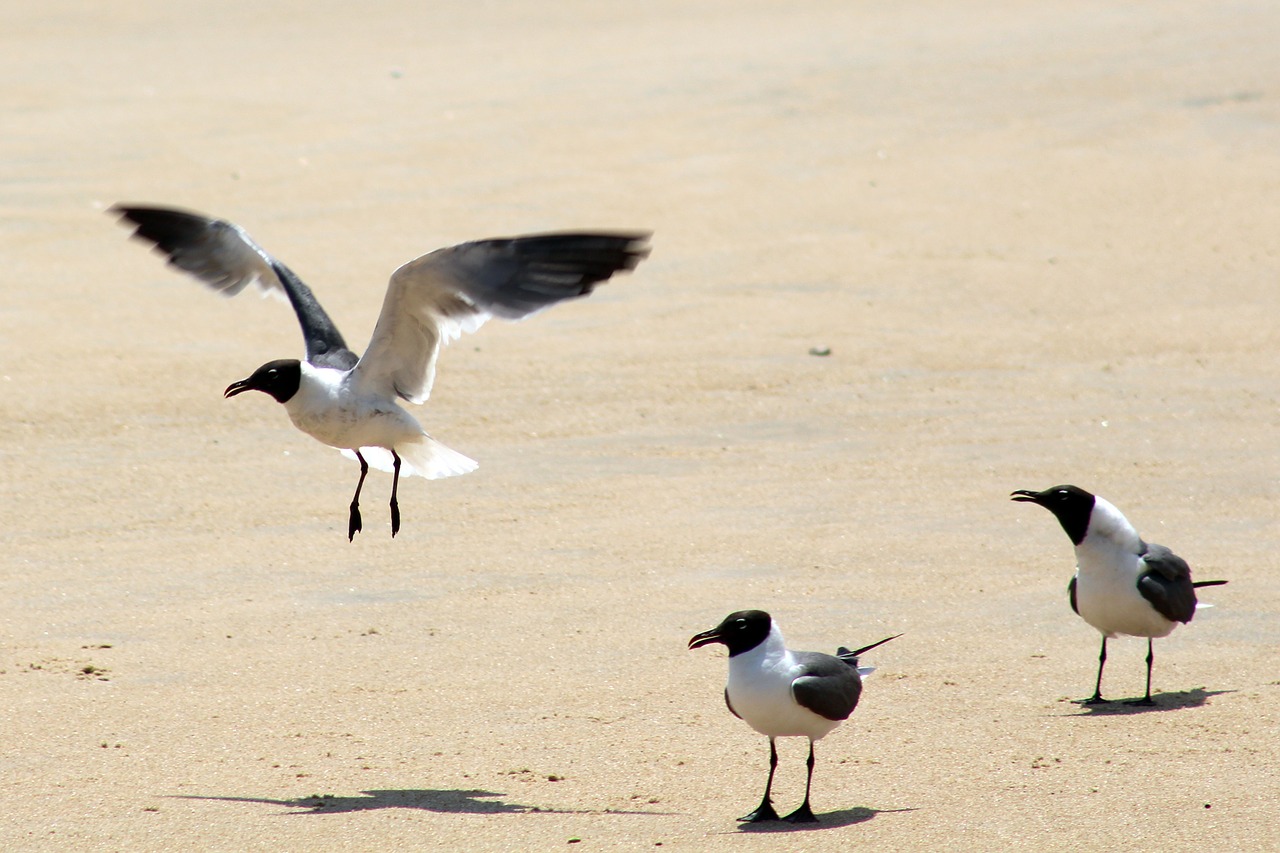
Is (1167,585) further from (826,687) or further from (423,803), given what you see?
(423,803)

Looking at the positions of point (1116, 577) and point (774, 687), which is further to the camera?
point (1116, 577)

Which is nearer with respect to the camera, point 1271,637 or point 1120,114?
point 1271,637

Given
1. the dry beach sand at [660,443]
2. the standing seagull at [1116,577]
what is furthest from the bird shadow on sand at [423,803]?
the standing seagull at [1116,577]

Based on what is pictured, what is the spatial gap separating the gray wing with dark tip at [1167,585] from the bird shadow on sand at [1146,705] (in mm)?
313

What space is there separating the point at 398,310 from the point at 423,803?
2.42m

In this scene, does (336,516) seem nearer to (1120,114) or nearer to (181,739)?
(181,739)

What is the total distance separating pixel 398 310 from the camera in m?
7.64

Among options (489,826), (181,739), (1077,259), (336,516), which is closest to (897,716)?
(489,826)

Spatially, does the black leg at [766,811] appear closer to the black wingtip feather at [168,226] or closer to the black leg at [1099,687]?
the black leg at [1099,687]

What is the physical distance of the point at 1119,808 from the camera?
588 cm

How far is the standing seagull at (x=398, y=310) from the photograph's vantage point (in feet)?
23.5

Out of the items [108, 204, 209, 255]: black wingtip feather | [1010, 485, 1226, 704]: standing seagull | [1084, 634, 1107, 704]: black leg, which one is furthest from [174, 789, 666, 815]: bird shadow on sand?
[108, 204, 209, 255]: black wingtip feather

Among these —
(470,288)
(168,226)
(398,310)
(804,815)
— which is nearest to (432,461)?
(398,310)

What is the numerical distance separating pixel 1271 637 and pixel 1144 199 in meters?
10.1
